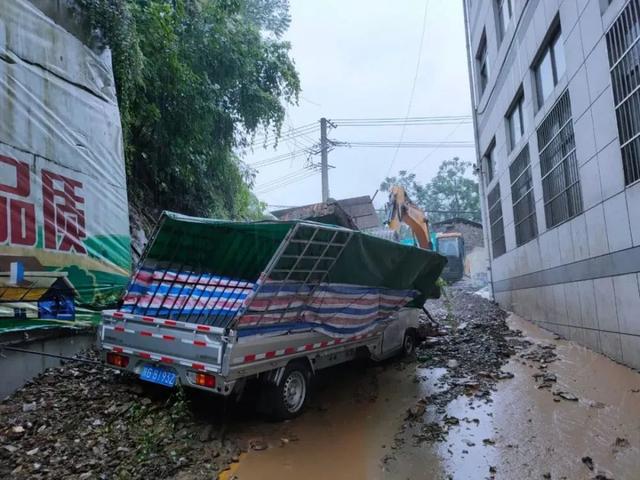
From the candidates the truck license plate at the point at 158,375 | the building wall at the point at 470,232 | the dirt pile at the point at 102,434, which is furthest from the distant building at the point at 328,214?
the building wall at the point at 470,232

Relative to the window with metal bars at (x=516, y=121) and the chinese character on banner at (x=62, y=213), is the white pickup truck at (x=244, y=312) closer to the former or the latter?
the chinese character on banner at (x=62, y=213)

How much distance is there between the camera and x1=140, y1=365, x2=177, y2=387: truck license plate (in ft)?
13.8

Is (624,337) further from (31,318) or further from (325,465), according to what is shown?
(31,318)

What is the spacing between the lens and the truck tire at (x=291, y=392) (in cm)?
442

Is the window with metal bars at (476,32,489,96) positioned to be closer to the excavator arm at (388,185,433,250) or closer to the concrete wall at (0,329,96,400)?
the excavator arm at (388,185,433,250)

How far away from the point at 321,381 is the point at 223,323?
5.79 ft

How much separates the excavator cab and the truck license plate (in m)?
21.1

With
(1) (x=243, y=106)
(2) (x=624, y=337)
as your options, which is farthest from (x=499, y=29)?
(2) (x=624, y=337)

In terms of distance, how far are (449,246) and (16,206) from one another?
22.6 meters

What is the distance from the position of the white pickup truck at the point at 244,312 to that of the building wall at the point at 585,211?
2.59 meters

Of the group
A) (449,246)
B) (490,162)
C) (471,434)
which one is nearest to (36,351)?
(471,434)

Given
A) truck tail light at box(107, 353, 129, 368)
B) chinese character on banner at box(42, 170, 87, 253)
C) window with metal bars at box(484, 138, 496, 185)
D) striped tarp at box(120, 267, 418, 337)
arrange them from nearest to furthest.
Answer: truck tail light at box(107, 353, 129, 368) → striped tarp at box(120, 267, 418, 337) → chinese character on banner at box(42, 170, 87, 253) → window with metal bars at box(484, 138, 496, 185)

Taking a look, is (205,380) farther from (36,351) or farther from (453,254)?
(453,254)

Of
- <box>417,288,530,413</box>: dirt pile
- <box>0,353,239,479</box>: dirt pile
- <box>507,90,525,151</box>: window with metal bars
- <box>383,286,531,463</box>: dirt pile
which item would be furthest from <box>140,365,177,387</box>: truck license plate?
<box>507,90,525,151</box>: window with metal bars
